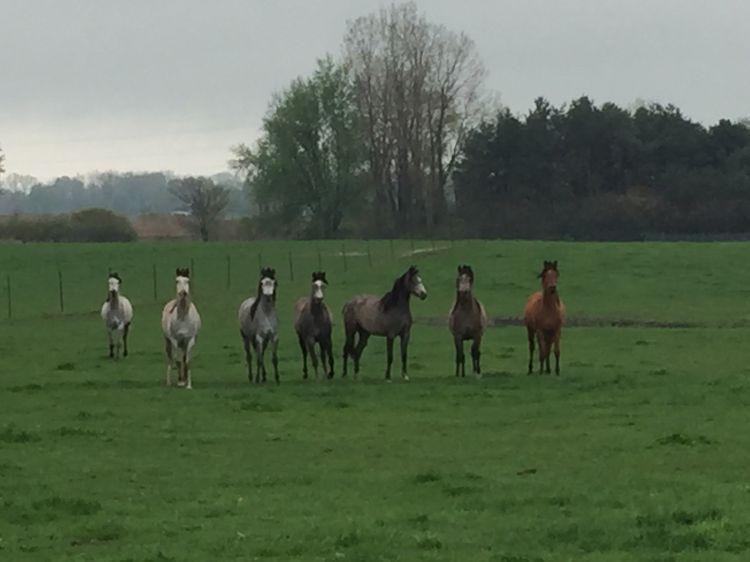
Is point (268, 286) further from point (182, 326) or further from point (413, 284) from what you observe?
point (413, 284)

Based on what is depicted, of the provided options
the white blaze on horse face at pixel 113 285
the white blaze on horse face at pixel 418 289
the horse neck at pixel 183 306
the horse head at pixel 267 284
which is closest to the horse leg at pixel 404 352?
the white blaze on horse face at pixel 418 289

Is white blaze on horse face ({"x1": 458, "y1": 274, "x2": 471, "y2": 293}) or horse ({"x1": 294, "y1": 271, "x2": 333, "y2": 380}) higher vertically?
white blaze on horse face ({"x1": 458, "y1": 274, "x2": 471, "y2": 293})

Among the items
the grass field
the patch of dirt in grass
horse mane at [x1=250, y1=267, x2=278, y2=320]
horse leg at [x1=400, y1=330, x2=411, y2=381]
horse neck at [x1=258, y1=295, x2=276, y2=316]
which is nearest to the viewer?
the grass field

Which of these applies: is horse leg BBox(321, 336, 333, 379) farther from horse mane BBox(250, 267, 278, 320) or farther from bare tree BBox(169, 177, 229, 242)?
bare tree BBox(169, 177, 229, 242)

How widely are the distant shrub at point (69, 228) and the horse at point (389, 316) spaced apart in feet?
193

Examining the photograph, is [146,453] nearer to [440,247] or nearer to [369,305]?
[369,305]

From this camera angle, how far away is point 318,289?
22.2 metres

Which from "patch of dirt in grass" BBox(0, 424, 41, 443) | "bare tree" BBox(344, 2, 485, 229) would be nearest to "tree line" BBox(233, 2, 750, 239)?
"bare tree" BBox(344, 2, 485, 229)

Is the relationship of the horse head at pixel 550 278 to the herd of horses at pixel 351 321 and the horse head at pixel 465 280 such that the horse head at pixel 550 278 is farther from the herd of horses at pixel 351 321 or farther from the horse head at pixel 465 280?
the horse head at pixel 465 280

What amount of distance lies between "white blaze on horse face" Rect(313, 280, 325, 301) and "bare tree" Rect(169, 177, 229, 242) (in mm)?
69670

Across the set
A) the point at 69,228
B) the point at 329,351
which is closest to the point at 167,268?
the point at 69,228

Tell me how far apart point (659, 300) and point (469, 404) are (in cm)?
2691

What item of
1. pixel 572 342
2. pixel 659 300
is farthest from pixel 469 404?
pixel 659 300

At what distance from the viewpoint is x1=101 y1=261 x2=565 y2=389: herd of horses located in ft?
72.1
